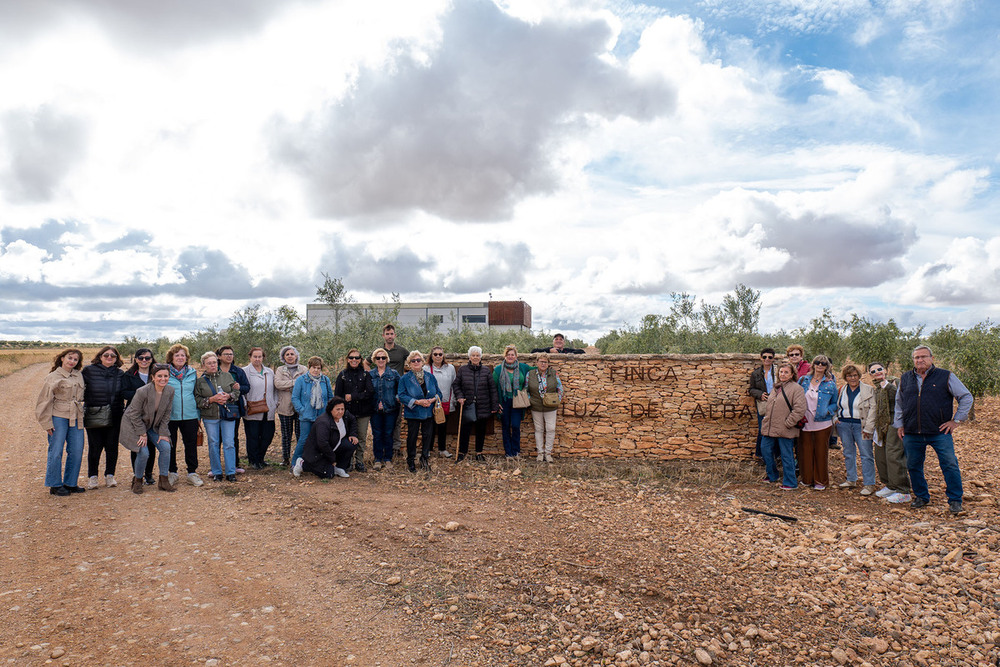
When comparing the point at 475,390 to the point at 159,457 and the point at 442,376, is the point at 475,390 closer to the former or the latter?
the point at 442,376

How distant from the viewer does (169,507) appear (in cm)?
677

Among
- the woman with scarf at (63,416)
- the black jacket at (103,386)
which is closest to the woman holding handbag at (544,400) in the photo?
the black jacket at (103,386)

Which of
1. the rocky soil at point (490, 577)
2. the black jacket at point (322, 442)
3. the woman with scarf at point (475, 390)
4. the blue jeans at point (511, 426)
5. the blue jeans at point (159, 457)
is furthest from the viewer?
the blue jeans at point (511, 426)

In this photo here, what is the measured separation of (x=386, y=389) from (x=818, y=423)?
6201mm

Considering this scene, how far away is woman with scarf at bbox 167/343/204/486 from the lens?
7566 millimetres

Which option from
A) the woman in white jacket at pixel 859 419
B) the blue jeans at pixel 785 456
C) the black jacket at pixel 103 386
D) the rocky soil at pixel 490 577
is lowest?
the rocky soil at pixel 490 577

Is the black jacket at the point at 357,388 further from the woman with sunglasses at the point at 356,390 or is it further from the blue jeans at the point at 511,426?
the blue jeans at the point at 511,426

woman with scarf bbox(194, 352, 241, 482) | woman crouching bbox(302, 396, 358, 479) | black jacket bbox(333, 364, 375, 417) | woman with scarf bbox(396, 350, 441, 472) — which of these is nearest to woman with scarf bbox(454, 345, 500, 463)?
woman with scarf bbox(396, 350, 441, 472)

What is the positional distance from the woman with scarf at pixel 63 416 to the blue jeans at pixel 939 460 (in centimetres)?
1005

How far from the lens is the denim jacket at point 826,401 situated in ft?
25.5

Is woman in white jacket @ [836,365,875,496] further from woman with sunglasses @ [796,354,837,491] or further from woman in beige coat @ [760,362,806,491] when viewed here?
woman in beige coat @ [760,362,806,491]

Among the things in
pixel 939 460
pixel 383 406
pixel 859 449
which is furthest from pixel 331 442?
pixel 939 460

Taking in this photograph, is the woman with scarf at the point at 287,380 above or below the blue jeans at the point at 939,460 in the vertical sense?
above

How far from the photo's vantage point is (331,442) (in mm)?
8234
